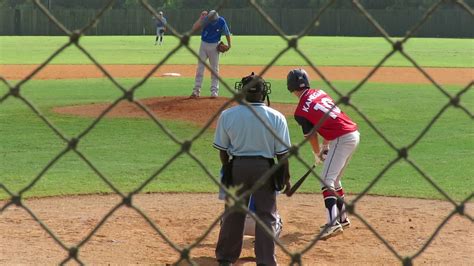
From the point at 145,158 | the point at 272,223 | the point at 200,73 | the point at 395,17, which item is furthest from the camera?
the point at 395,17

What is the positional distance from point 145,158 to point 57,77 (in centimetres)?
1260

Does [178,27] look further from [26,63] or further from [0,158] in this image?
[0,158]

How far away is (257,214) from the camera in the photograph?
226 inches

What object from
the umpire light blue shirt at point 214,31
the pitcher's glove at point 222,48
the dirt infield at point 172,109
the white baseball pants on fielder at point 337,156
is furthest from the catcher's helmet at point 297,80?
the umpire light blue shirt at point 214,31

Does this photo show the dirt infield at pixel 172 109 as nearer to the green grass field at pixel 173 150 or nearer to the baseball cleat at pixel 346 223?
the green grass field at pixel 173 150

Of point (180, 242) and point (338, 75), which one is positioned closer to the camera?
point (180, 242)

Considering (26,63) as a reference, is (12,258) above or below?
below

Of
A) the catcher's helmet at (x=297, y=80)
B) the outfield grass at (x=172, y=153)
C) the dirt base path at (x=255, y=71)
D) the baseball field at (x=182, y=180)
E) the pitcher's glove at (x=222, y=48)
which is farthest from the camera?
the dirt base path at (x=255, y=71)

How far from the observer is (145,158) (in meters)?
10.9

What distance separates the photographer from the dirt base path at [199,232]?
A: 6461mm

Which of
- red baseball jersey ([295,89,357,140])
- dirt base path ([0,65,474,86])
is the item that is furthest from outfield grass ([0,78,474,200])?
dirt base path ([0,65,474,86])

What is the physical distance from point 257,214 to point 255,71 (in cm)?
1847

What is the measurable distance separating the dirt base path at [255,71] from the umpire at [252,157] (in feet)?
53.0

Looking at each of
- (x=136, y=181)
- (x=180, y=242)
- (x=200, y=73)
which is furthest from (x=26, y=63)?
(x=180, y=242)
